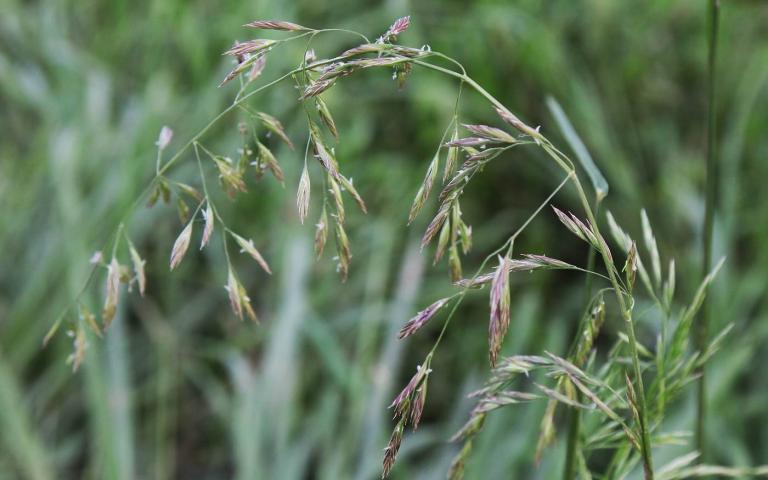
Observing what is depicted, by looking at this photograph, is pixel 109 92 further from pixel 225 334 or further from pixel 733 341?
pixel 733 341

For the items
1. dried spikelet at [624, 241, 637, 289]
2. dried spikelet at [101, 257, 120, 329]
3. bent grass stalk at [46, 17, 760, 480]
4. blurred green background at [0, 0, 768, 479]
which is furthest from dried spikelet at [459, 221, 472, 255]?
blurred green background at [0, 0, 768, 479]

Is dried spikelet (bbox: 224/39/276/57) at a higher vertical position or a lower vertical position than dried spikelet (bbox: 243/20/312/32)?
lower

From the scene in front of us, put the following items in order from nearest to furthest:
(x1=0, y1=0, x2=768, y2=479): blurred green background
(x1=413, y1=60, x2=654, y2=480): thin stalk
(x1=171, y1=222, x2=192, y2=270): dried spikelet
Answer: (x1=413, y1=60, x2=654, y2=480): thin stalk → (x1=171, y1=222, x2=192, y2=270): dried spikelet → (x1=0, y1=0, x2=768, y2=479): blurred green background

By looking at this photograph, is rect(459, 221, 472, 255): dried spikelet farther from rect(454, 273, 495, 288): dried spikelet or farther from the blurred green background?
the blurred green background

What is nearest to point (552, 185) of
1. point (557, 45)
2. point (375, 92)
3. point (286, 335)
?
point (557, 45)

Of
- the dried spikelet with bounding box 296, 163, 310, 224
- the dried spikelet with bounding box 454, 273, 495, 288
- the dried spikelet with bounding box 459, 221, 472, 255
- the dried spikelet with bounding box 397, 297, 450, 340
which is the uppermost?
the dried spikelet with bounding box 296, 163, 310, 224

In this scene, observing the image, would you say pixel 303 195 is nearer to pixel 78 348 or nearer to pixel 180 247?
pixel 180 247

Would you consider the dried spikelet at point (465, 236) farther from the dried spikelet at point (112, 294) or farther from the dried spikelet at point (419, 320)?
the dried spikelet at point (112, 294)
